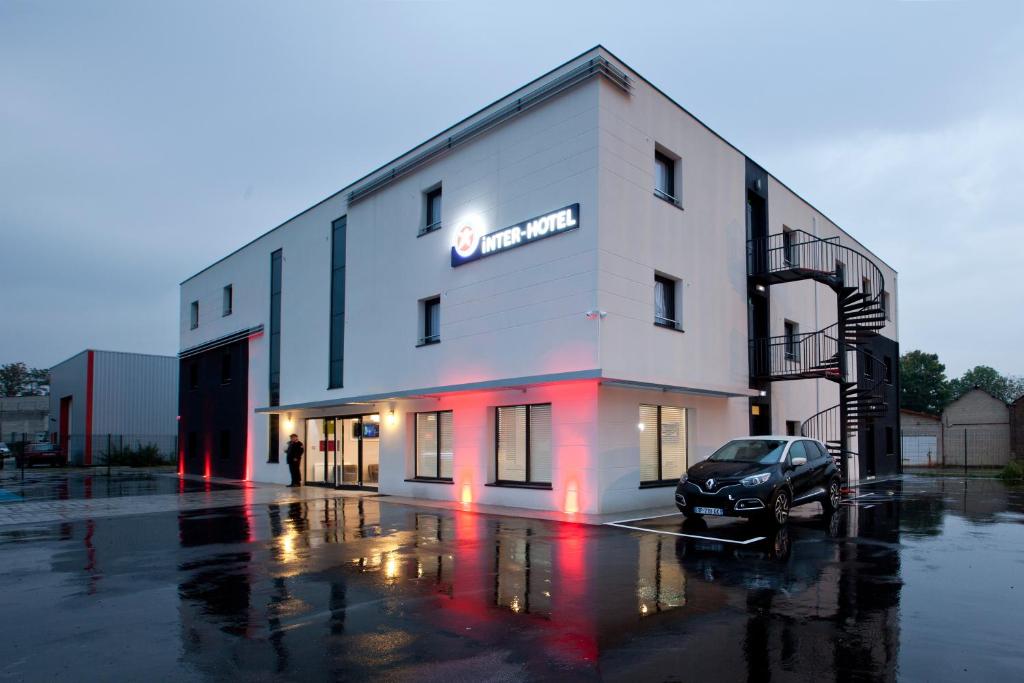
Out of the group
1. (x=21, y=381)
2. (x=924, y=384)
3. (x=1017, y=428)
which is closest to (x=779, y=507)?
(x=1017, y=428)

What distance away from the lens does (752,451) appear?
1300cm

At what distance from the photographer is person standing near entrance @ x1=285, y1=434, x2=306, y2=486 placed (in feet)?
74.7

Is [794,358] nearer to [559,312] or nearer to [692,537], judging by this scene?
[559,312]

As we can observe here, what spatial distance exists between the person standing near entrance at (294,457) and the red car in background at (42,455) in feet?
85.0

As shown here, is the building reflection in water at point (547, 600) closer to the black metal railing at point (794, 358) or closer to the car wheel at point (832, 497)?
the car wheel at point (832, 497)

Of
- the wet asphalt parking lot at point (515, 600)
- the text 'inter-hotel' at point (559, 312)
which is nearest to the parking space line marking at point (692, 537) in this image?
the wet asphalt parking lot at point (515, 600)

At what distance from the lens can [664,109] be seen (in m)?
16.6

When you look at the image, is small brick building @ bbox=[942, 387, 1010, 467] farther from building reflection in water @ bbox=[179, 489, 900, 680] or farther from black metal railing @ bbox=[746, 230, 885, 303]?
building reflection in water @ bbox=[179, 489, 900, 680]

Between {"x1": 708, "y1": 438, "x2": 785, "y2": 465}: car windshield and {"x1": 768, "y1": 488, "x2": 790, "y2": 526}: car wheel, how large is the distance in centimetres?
62

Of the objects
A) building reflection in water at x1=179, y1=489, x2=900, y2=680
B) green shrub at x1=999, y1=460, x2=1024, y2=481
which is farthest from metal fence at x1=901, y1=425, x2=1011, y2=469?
building reflection in water at x1=179, y1=489, x2=900, y2=680

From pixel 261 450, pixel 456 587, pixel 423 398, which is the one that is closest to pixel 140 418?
pixel 261 450

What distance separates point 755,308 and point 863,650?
1579cm

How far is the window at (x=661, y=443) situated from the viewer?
15641mm

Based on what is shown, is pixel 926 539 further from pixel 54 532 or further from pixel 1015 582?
pixel 54 532
